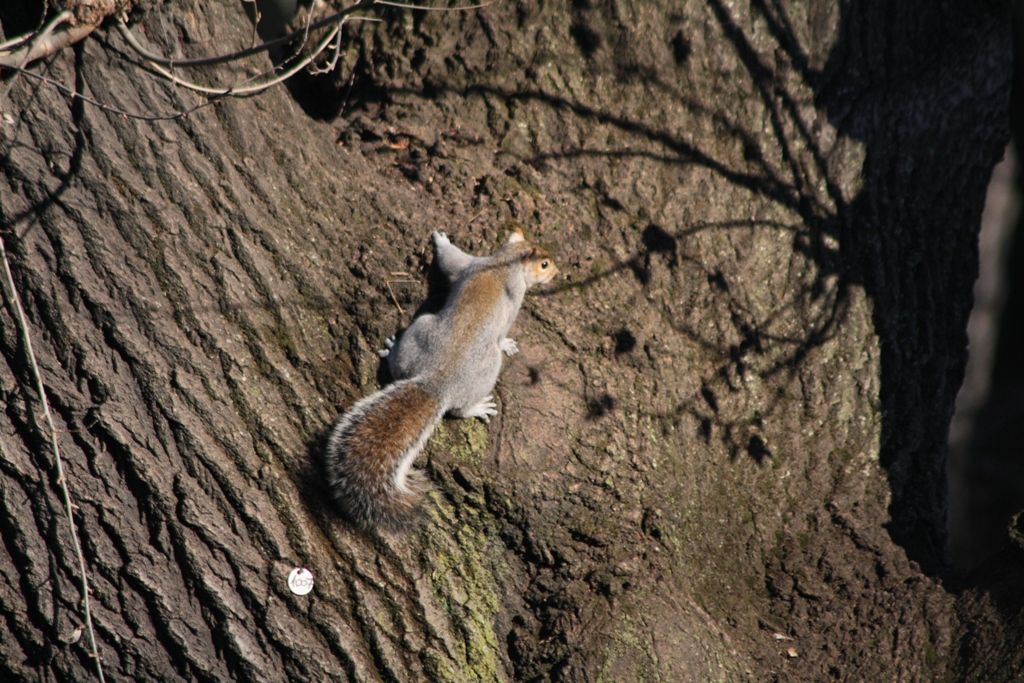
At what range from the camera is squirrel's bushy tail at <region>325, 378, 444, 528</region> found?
7.55ft

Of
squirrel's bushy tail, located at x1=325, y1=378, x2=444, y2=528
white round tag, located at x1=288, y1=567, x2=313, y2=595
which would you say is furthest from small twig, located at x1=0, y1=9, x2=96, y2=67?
white round tag, located at x1=288, y1=567, x2=313, y2=595

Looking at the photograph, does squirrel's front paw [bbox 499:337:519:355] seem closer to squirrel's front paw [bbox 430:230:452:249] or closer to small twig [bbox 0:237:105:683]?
squirrel's front paw [bbox 430:230:452:249]

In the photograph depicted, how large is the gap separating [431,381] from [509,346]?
0.29 meters

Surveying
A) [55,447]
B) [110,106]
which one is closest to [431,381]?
[55,447]

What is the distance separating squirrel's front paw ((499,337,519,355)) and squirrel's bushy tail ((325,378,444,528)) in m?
0.31

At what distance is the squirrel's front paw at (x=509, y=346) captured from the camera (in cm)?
272

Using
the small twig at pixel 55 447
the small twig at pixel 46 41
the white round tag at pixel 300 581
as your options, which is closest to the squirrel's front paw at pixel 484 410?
the white round tag at pixel 300 581

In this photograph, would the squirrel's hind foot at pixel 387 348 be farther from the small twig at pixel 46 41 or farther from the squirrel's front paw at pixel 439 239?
the small twig at pixel 46 41

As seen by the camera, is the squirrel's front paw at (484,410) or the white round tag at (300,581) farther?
the squirrel's front paw at (484,410)

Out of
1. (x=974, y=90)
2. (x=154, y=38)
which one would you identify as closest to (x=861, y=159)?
(x=974, y=90)

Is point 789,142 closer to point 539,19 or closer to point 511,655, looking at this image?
point 539,19

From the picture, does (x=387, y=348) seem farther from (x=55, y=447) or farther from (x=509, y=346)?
(x=55, y=447)

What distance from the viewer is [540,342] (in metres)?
2.68

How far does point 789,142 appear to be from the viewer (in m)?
3.00
